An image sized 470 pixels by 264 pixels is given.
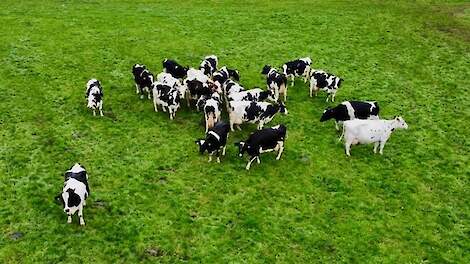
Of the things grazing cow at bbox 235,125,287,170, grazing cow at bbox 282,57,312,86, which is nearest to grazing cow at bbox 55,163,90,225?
grazing cow at bbox 235,125,287,170

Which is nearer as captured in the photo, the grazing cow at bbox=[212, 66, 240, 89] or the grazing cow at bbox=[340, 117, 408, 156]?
the grazing cow at bbox=[340, 117, 408, 156]

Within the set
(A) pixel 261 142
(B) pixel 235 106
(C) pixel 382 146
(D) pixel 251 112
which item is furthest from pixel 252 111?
(C) pixel 382 146

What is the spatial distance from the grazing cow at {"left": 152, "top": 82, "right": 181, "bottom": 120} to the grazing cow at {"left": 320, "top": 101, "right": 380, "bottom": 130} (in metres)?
5.99

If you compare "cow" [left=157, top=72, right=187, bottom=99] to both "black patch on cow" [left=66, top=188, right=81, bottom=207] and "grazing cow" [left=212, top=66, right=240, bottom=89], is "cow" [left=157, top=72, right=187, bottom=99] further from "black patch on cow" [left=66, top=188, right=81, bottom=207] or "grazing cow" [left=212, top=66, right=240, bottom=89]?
"black patch on cow" [left=66, top=188, right=81, bottom=207]

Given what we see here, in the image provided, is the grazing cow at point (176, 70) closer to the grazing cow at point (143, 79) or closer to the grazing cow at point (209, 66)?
the grazing cow at point (209, 66)

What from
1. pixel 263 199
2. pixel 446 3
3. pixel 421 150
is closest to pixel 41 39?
pixel 263 199

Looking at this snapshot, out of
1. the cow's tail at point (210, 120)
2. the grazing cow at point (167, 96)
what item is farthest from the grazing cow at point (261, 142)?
the grazing cow at point (167, 96)

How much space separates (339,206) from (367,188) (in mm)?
1594

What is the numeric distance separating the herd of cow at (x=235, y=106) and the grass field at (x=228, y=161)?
68cm

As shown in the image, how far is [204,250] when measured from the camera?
15.5 m

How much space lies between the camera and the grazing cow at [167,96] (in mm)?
21938

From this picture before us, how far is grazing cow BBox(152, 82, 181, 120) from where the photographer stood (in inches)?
864

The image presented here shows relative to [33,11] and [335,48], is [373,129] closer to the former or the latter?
[335,48]

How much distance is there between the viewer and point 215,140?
1902 cm
